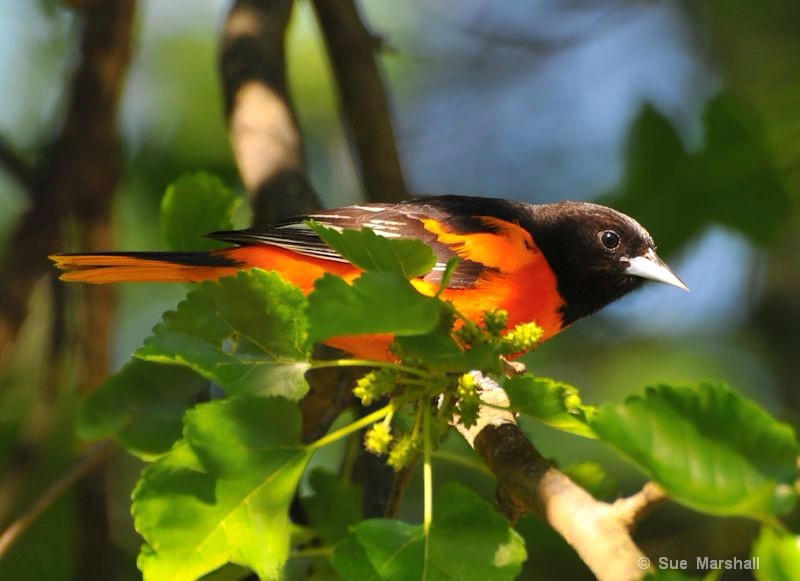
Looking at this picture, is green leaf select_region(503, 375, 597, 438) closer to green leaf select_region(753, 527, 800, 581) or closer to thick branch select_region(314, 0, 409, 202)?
green leaf select_region(753, 527, 800, 581)

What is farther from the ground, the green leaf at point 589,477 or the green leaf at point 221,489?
the green leaf at point 221,489

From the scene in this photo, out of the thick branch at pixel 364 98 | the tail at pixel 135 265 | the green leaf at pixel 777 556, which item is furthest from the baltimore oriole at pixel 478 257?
the green leaf at pixel 777 556

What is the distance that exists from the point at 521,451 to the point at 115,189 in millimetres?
2836

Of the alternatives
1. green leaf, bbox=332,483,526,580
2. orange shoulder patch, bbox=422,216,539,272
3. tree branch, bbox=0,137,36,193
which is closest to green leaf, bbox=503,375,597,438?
green leaf, bbox=332,483,526,580

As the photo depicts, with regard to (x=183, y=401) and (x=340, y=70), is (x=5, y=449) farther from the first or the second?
(x=340, y=70)

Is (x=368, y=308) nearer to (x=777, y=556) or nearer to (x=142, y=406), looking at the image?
(x=777, y=556)

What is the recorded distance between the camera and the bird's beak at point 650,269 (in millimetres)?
3814

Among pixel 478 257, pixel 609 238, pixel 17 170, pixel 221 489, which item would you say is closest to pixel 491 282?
pixel 478 257

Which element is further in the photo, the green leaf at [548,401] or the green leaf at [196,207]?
the green leaf at [196,207]

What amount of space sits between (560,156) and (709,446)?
5.68 metres

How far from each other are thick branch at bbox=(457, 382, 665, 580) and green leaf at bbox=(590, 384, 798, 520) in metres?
0.15

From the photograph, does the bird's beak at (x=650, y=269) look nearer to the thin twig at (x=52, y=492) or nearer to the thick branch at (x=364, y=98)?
the thick branch at (x=364, y=98)

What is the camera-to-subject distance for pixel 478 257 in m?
3.45

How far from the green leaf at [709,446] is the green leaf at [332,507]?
4.94 ft
